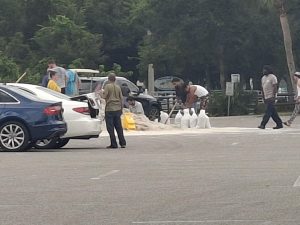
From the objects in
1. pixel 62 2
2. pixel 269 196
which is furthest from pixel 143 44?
pixel 269 196

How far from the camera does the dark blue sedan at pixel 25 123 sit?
1839 centimetres

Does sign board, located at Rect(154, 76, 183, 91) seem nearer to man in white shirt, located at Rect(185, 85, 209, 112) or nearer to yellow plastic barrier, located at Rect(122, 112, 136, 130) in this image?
man in white shirt, located at Rect(185, 85, 209, 112)

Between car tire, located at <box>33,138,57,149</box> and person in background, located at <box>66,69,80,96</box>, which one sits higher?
person in background, located at <box>66,69,80,96</box>

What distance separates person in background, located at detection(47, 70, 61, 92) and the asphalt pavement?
4.42 metres

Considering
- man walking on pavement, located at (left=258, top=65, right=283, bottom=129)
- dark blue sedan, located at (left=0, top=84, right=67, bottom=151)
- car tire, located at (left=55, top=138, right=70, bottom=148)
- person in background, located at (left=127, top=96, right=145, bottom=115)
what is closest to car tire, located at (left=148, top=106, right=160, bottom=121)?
person in background, located at (left=127, top=96, right=145, bottom=115)

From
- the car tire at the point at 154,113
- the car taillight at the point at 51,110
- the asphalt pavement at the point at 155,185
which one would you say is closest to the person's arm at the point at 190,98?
the car tire at the point at 154,113

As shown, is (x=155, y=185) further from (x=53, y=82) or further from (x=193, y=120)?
(x=193, y=120)

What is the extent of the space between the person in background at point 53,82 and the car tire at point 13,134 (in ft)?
19.8

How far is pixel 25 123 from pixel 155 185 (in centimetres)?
659

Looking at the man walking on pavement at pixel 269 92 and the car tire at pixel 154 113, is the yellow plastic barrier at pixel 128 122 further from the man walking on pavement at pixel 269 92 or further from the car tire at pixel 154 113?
the car tire at pixel 154 113

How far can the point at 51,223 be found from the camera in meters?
9.38

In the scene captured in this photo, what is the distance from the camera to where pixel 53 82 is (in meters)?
25.0

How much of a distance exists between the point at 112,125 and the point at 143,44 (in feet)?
145

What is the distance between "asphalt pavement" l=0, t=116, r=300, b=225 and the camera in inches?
384
